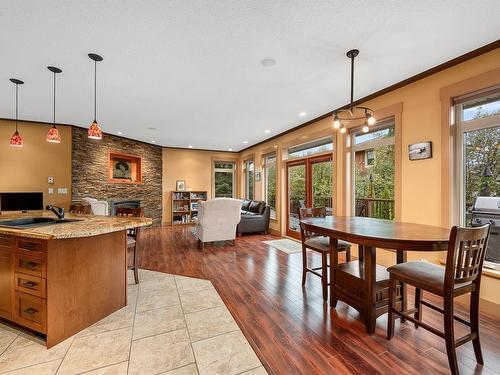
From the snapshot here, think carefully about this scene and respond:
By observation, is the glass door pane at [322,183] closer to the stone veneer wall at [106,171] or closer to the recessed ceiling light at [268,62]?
the recessed ceiling light at [268,62]

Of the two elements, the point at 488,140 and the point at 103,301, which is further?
the point at 488,140

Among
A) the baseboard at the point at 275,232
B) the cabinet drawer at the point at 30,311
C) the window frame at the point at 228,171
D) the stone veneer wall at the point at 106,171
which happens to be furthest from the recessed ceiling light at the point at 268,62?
the window frame at the point at 228,171

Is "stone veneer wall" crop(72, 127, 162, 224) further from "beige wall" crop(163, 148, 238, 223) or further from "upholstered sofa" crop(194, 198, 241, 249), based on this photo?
"upholstered sofa" crop(194, 198, 241, 249)

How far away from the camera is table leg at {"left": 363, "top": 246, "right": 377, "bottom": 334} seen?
6.72 feet

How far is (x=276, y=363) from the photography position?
1.71m

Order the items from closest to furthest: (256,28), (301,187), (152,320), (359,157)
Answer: (256,28)
(152,320)
(359,157)
(301,187)

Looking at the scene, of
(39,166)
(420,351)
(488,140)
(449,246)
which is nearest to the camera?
(449,246)

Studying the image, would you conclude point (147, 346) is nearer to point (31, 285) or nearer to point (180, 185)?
point (31, 285)

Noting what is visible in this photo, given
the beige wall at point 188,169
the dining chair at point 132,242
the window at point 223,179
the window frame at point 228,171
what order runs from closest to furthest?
the dining chair at point 132,242, the beige wall at point 188,169, the window frame at point 228,171, the window at point 223,179

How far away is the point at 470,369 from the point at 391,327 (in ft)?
1.59

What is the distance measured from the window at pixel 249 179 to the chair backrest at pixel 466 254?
22.2 feet

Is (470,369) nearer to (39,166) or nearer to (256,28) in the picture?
(256,28)

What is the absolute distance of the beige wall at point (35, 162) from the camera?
4684mm

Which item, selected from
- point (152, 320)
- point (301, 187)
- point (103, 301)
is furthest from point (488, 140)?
point (103, 301)
